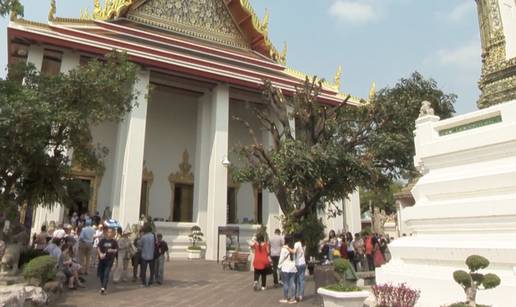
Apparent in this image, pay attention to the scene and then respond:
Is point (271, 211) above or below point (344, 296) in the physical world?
above

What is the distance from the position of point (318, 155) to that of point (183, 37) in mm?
13487

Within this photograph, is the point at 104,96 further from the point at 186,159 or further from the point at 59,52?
the point at 186,159

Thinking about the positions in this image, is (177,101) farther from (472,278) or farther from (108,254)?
(472,278)

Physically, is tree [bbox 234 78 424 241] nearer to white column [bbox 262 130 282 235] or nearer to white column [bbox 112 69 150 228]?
white column [bbox 112 69 150 228]

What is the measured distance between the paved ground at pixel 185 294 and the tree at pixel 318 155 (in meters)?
1.87

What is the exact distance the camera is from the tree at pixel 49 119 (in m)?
7.59

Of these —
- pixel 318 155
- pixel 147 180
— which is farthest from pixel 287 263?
pixel 147 180

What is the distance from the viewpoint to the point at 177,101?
67.2 feet

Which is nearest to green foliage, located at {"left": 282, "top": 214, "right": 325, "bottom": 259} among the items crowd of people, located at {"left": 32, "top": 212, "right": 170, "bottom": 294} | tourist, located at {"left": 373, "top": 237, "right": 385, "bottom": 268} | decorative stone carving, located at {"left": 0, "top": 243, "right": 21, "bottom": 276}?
tourist, located at {"left": 373, "top": 237, "right": 385, "bottom": 268}

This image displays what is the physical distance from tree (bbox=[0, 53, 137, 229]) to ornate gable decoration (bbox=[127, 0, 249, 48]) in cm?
1162

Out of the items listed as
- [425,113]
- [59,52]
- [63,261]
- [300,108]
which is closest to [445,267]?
[425,113]

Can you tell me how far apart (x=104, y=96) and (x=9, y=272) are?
11.9ft

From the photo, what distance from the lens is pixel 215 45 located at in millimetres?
21266

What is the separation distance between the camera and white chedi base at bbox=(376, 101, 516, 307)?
17.5 ft
